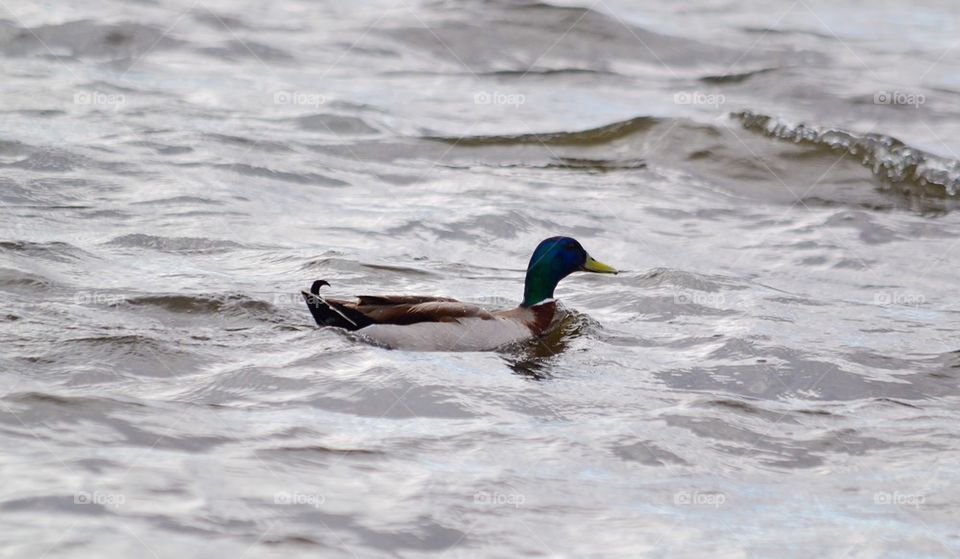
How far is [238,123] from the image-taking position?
1414 cm

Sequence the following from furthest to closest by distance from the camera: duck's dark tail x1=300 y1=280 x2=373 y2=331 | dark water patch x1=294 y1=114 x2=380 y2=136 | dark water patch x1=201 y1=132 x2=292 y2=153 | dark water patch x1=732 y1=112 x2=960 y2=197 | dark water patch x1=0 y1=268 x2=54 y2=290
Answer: dark water patch x1=294 y1=114 x2=380 y2=136 → dark water patch x1=732 y1=112 x2=960 y2=197 → dark water patch x1=201 y1=132 x2=292 y2=153 → dark water patch x1=0 y1=268 x2=54 y2=290 → duck's dark tail x1=300 y1=280 x2=373 y2=331

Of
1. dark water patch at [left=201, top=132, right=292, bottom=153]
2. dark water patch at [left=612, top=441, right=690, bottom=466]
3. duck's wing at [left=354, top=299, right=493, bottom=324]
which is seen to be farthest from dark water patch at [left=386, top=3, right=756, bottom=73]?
dark water patch at [left=612, top=441, right=690, bottom=466]

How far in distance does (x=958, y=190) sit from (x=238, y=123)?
7.50 metres

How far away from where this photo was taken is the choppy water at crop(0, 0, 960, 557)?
18.6 ft

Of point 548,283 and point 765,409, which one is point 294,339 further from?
point 765,409

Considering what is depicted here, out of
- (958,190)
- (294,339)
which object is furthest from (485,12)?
(294,339)

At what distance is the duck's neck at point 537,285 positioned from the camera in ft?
30.3

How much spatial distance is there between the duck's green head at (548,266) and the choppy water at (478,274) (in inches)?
15.6

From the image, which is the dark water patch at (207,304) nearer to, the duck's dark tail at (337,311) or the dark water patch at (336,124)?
the duck's dark tail at (337,311)

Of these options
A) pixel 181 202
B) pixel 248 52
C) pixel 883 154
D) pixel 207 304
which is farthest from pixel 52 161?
pixel 883 154

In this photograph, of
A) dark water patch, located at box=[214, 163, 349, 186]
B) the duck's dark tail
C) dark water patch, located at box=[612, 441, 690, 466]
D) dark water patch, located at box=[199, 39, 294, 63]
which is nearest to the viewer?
dark water patch, located at box=[612, 441, 690, 466]

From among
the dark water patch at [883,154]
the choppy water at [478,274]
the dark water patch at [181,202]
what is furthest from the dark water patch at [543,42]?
the dark water patch at [181,202]

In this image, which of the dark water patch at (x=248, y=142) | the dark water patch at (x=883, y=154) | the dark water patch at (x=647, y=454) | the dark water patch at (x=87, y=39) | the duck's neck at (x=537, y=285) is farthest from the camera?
the dark water patch at (x=87, y=39)

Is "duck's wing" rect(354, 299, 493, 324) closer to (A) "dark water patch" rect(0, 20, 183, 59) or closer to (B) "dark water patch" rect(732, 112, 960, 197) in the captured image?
(B) "dark water patch" rect(732, 112, 960, 197)
